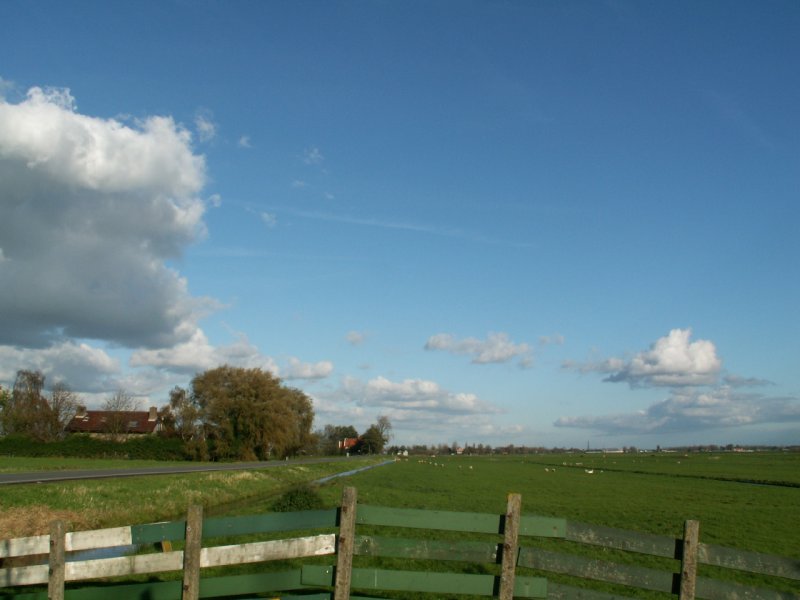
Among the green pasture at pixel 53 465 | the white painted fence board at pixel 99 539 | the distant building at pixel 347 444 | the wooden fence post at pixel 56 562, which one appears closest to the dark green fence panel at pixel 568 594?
the white painted fence board at pixel 99 539

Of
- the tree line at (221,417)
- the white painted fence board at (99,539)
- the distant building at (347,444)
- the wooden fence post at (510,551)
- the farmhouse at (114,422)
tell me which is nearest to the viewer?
the wooden fence post at (510,551)

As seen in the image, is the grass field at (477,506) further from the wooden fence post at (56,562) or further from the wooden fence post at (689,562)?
the wooden fence post at (56,562)

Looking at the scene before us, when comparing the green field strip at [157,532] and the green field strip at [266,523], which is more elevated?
the green field strip at [266,523]

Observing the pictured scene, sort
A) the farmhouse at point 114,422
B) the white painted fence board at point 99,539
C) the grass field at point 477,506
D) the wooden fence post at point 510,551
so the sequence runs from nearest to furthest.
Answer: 1. the wooden fence post at point 510,551
2. the white painted fence board at point 99,539
3. the grass field at point 477,506
4. the farmhouse at point 114,422

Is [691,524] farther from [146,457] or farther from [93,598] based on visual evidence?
[146,457]

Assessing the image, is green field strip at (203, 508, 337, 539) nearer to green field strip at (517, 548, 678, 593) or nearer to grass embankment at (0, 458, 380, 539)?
green field strip at (517, 548, 678, 593)

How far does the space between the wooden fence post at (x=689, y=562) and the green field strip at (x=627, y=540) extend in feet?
0.42

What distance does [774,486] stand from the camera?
58.1 metres

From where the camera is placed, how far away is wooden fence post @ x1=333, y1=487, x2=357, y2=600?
305 inches

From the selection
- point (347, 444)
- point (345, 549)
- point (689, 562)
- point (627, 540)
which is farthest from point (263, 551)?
point (347, 444)

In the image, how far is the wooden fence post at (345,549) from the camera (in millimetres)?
7750

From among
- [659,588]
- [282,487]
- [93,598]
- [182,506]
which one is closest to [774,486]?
[282,487]

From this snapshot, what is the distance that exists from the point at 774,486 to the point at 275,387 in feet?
202

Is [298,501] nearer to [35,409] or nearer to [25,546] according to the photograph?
[25,546]
